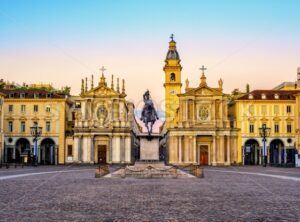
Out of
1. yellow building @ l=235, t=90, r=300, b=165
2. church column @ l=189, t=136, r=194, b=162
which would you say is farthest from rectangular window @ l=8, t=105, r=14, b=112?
yellow building @ l=235, t=90, r=300, b=165

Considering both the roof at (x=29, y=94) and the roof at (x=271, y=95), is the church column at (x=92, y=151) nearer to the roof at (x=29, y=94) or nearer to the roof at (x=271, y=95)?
the roof at (x=29, y=94)

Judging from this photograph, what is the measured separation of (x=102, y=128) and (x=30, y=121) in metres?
13.9

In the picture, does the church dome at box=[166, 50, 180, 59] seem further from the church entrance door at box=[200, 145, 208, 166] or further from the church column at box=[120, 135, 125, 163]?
the church entrance door at box=[200, 145, 208, 166]

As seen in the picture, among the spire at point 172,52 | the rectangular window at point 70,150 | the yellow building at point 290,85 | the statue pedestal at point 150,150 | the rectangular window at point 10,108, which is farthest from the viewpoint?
the spire at point 172,52

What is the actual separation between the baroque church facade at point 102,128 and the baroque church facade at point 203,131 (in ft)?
29.4

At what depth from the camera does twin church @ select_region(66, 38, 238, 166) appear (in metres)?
81.9

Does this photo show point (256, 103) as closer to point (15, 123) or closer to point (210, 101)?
point (210, 101)

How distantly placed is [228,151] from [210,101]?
32.6 ft

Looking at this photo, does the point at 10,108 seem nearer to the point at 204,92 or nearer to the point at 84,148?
the point at 84,148

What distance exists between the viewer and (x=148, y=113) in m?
41.8

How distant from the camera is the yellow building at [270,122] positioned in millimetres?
83938

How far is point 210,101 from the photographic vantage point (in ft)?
276

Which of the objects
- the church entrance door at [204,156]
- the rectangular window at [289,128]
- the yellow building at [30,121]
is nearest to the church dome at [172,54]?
the church entrance door at [204,156]

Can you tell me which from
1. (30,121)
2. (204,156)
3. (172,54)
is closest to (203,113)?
(204,156)
